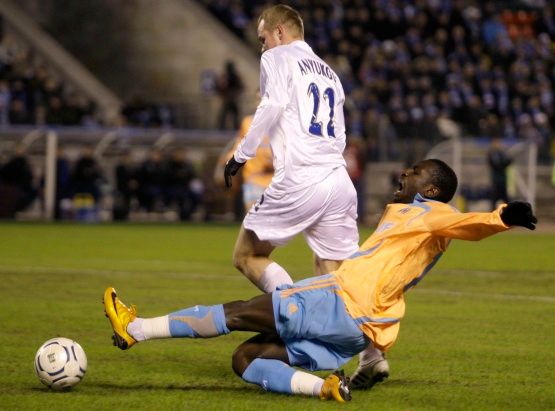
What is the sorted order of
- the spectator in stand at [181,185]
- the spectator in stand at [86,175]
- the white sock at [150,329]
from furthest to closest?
the spectator in stand at [181,185] < the spectator in stand at [86,175] < the white sock at [150,329]

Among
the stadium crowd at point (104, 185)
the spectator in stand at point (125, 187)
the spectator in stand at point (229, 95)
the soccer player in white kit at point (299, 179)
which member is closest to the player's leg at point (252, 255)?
the soccer player in white kit at point (299, 179)

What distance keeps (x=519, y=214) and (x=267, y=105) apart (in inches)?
89.7

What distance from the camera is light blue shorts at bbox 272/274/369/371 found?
628 cm

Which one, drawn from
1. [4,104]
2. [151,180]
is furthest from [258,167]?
[4,104]

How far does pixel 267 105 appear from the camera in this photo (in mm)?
7676

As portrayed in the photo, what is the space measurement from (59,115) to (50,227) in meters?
4.97

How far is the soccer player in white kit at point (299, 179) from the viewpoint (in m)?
7.79

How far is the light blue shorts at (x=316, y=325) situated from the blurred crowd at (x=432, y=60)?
2292 cm

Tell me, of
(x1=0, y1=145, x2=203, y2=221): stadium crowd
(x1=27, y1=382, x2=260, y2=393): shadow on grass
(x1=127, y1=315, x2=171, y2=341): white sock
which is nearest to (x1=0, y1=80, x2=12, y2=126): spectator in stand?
(x1=0, y1=145, x2=203, y2=221): stadium crowd

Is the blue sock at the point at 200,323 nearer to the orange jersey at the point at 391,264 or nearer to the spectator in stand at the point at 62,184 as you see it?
the orange jersey at the point at 391,264

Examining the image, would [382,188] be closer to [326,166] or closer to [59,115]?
[59,115]

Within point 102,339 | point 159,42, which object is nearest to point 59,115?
point 159,42

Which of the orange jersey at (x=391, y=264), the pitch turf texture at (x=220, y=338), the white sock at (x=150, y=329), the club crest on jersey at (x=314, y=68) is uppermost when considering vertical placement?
the club crest on jersey at (x=314, y=68)

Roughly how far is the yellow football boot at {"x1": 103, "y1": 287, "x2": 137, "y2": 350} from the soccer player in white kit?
1.32 metres
